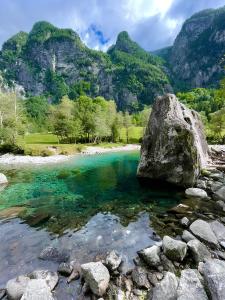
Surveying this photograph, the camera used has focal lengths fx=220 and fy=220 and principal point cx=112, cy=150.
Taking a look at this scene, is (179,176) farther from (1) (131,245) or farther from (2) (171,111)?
(1) (131,245)

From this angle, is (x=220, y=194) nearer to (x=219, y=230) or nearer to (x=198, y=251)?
(x=219, y=230)

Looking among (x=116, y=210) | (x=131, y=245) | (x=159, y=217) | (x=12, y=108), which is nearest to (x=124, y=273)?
(x=131, y=245)

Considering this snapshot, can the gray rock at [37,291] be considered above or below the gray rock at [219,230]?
below

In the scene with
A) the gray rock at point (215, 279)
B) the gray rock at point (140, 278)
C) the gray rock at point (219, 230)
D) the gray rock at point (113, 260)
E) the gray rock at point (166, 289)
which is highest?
the gray rock at point (215, 279)

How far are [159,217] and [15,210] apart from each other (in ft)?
34.5

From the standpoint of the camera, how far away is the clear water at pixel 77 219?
10367 millimetres

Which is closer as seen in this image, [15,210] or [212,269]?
[212,269]

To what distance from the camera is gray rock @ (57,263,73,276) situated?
871 cm

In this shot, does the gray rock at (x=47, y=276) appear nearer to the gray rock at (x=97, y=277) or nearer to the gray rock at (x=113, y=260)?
the gray rock at (x=97, y=277)

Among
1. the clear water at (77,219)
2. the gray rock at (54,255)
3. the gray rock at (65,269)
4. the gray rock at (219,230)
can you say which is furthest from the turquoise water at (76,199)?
the gray rock at (219,230)

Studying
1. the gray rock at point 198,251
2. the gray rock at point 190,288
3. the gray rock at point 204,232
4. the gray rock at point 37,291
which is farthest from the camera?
the gray rock at point 204,232

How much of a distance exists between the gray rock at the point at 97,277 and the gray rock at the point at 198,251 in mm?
3892

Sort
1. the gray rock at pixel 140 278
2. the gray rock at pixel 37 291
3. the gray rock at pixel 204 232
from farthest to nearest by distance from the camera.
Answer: the gray rock at pixel 204 232 < the gray rock at pixel 140 278 < the gray rock at pixel 37 291

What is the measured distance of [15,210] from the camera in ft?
53.8
